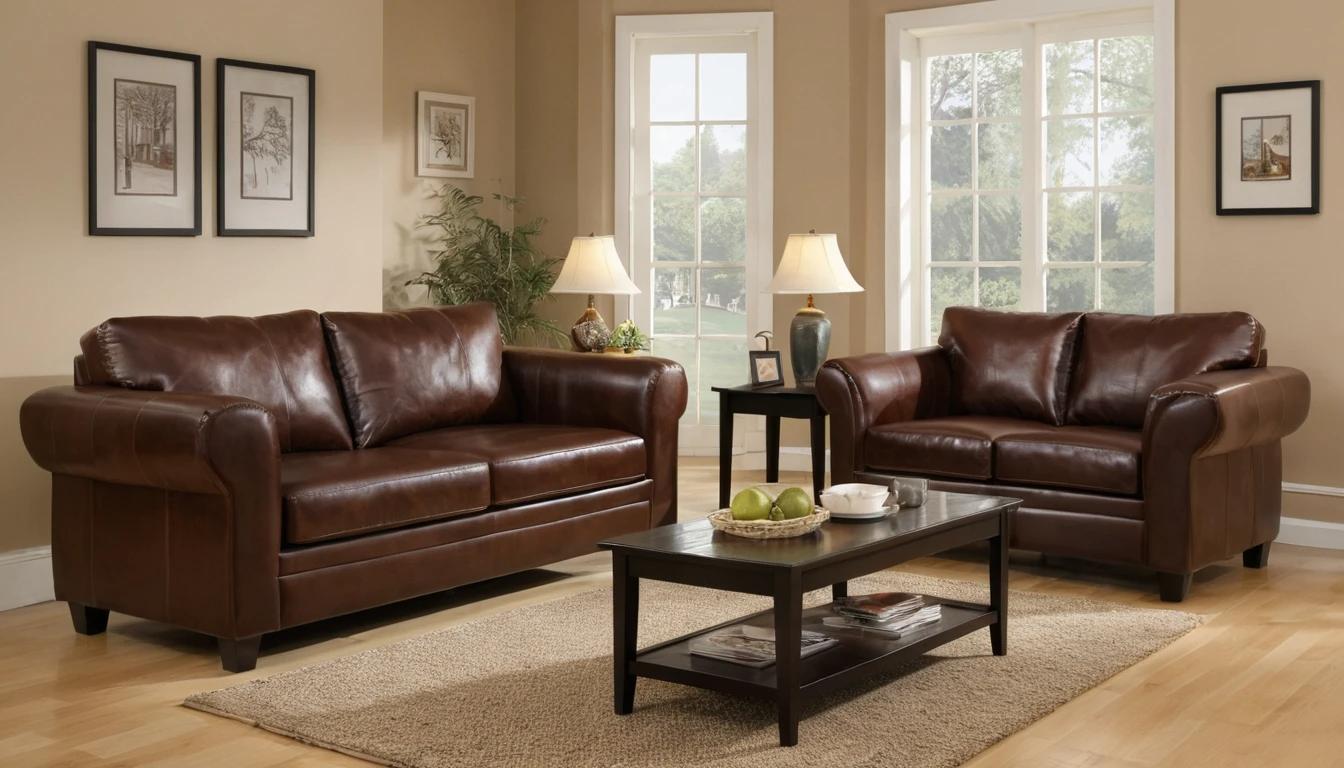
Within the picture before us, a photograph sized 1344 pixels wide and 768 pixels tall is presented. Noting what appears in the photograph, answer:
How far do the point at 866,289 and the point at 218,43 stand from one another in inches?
126

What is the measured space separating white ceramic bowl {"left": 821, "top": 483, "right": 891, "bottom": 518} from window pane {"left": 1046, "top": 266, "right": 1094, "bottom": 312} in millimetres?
3040

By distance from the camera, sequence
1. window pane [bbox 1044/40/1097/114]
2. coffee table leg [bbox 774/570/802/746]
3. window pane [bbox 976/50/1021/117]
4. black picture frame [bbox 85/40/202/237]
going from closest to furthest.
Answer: coffee table leg [bbox 774/570/802/746] → black picture frame [bbox 85/40/202/237] → window pane [bbox 1044/40/1097/114] → window pane [bbox 976/50/1021/117]

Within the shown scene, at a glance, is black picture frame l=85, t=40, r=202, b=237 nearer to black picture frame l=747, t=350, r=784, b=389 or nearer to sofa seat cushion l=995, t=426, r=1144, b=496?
black picture frame l=747, t=350, r=784, b=389

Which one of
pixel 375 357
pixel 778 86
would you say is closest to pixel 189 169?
pixel 375 357

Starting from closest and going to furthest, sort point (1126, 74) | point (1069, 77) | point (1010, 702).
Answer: point (1010, 702) → point (1126, 74) → point (1069, 77)

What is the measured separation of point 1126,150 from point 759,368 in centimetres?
189

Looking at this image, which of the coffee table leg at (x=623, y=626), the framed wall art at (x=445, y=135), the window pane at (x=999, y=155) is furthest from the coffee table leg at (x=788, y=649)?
the framed wall art at (x=445, y=135)

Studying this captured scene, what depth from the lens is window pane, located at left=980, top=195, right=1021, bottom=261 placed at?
643 centimetres

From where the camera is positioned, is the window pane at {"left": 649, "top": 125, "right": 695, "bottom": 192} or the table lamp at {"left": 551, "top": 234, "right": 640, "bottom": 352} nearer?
the table lamp at {"left": 551, "top": 234, "right": 640, "bottom": 352}

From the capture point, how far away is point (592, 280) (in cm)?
571

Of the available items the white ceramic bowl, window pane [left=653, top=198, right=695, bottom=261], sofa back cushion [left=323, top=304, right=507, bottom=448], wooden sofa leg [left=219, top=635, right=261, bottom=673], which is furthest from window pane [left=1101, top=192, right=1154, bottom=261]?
wooden sofa leg [left=219, top=635, right=261, bottom=673]

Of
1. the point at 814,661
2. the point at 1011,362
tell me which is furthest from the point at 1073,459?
the point at 814,661

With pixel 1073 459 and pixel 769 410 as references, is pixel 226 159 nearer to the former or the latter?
pixel 769 410

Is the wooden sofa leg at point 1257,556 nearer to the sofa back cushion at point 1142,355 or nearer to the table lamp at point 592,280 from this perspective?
the sofa back cushion at point 1142,355
